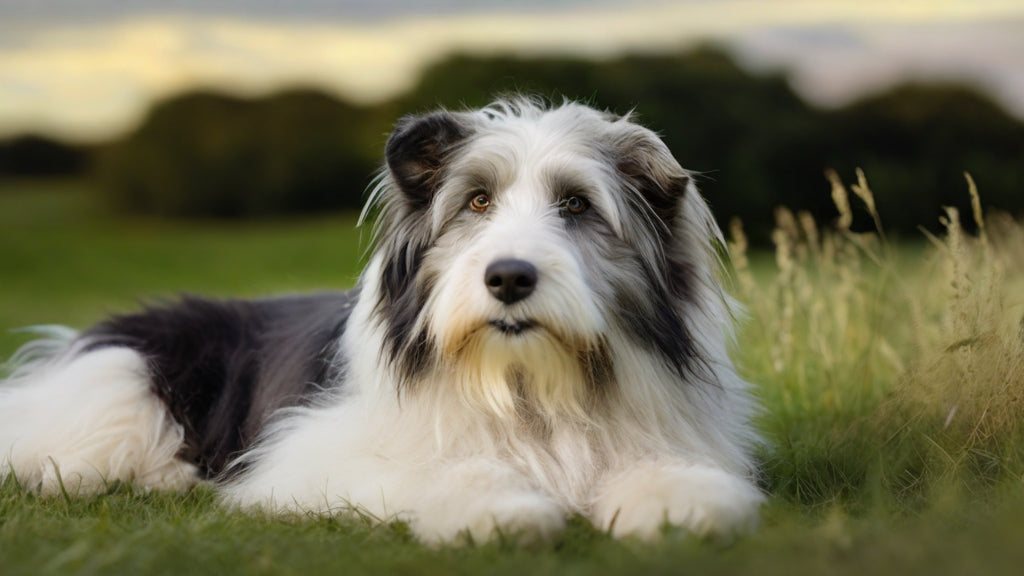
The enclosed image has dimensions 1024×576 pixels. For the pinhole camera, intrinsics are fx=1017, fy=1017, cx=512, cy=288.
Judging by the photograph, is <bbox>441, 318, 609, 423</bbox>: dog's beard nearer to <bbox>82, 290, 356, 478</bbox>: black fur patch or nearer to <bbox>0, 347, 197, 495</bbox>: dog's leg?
<bbox>82, 290, 356, 478</bbox>: black fur patch

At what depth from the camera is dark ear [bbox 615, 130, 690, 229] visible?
3963 millimetres

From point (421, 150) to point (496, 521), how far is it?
1.52 metres

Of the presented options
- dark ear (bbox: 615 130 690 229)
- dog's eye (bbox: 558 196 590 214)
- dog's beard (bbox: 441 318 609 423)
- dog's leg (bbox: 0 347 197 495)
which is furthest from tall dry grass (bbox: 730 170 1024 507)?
dog's leg (bbox: 0 347 197 495)

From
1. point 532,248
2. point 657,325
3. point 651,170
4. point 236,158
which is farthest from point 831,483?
point 236,158

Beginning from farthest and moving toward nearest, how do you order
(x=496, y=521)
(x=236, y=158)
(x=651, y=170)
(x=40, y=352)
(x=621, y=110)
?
(x=236, y=158) → (x=621, y=110) → (x=40, y=352) → (x=651, y=170) → (x=496, y=521)

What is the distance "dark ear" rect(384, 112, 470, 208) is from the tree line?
894 inches

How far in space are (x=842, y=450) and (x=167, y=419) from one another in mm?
3332

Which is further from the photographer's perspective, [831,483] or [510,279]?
[831,483]

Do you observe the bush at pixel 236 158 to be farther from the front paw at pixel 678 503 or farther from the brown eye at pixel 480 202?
the front paw at pixel 678 503

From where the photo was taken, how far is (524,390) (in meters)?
3.82

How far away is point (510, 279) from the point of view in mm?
3334

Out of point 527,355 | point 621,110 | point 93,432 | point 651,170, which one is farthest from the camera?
point 621,110

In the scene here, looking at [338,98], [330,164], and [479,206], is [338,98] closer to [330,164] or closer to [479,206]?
[330,164]

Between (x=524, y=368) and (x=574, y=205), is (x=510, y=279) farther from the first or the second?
(x=574, y=205)
